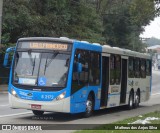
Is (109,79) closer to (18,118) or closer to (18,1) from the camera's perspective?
(18,118)

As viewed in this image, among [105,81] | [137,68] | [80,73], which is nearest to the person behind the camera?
[80,73]

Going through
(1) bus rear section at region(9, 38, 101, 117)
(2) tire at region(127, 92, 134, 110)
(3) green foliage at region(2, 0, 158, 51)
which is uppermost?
(3) green foliage at region(2, 0, 158, 51)

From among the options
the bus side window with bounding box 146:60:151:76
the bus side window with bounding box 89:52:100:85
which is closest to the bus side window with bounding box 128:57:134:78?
the bus side window with bounding box 146:60:151:76

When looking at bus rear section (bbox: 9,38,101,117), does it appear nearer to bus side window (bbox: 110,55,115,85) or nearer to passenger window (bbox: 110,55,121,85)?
bus side window (bbox: 110,55,115,85)

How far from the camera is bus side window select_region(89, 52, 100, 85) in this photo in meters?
17.3

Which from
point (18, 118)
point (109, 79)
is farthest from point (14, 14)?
point (18, 118)

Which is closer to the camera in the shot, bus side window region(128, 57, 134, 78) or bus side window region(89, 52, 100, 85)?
bus side window region(89, 52, 100, 85)

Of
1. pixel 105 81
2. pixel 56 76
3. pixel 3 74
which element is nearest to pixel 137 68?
pixel 105 81

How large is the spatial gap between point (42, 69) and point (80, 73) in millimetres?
1402

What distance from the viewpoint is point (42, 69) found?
619 inches

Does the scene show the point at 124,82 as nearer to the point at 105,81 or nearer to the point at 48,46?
the point at 105,81

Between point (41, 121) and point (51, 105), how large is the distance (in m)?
0.65

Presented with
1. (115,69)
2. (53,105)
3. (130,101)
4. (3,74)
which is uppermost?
(115,69)

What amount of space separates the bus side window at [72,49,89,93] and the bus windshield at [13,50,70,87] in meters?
0.35
